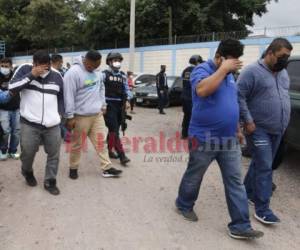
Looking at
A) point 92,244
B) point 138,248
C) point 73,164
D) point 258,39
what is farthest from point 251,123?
point 258,39

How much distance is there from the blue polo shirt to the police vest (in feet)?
8.76

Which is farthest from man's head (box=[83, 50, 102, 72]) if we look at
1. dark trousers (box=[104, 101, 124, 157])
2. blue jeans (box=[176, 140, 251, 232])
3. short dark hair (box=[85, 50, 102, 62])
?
blue jeans (box=[176, 140, 251, 232])

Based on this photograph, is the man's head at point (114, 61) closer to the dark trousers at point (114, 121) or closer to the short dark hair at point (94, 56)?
the dark trousers at point (114, 121)

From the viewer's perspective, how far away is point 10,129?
6988mm

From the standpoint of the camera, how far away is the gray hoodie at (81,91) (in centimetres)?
558

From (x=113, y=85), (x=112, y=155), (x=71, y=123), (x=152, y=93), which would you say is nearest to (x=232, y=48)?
(x=71, y=123)

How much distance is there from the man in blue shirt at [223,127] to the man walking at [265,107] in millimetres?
293

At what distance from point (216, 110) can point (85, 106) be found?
2278mm

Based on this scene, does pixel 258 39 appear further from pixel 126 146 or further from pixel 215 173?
pixel 215 173

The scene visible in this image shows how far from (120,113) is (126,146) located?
1.75 metres

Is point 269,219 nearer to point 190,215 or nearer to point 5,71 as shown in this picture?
point 190,215

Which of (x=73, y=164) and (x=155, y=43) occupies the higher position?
(x=155, y=43)

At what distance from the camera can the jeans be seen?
525cm

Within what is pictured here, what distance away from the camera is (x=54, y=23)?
3922 cm
